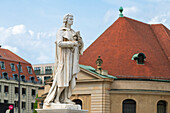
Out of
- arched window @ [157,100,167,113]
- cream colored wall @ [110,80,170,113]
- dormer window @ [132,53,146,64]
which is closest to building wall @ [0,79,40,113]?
cream colored wall @ [110,80,170,113]

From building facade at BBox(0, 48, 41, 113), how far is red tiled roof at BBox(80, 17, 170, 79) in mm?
22100

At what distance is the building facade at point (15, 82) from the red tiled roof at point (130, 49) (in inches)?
870

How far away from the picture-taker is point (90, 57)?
209ft

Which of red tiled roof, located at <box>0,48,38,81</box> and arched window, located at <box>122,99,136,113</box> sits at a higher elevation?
red tiled roof, located at <box>0,48,38,81</box>

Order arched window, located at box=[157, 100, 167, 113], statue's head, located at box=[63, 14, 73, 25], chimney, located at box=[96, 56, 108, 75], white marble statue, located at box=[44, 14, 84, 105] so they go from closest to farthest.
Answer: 1. white marble statue, located at box=[44, 14, 84, 105]
2. statue's head, located at box=[63, 14, 73, 25]
3. chimney, located at box=[96, 56, 108, 75]
4. arched window, located at box=[157, 100, 167, 113]

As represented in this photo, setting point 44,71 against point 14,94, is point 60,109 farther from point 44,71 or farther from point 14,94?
point 44,71

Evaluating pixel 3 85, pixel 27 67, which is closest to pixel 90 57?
pixel 3 85

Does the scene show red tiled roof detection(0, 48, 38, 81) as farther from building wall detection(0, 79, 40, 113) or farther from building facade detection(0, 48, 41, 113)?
building wall detection(0, 79, 40, 113)

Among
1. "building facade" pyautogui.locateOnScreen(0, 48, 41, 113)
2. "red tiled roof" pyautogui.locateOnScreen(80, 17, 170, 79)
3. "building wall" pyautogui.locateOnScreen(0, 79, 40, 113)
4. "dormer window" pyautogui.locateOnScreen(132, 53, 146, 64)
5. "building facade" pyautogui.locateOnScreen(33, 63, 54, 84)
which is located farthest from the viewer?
"building facade" pyautogui.locateOnScreen(33, 63, 54, 84)

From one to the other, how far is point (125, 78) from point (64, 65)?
4493cm

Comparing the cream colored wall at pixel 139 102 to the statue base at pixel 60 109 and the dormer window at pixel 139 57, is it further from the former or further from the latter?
the statue base at pixel 60 109

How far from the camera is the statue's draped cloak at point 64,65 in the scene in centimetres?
1311

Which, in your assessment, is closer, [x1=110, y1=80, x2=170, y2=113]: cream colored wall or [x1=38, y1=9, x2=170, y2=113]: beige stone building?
[x1=110, y1=80, x2=170, y2=113]: cream colored wall

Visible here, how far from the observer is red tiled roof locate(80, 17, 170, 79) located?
59628mm
